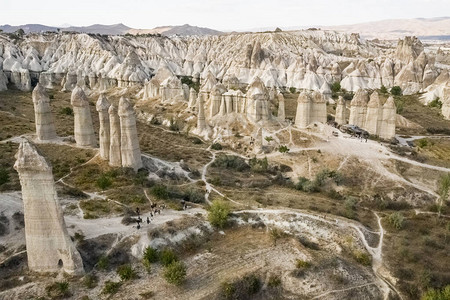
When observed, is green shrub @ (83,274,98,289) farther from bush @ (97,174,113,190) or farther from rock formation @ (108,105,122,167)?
rock formation @ (108,105,122,167)

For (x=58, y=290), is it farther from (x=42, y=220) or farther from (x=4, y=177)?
(x=4, y=177)

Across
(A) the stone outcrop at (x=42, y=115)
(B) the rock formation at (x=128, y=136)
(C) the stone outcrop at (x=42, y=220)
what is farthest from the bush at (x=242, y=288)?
(A) the stone outcrop at (x=42, y=115)

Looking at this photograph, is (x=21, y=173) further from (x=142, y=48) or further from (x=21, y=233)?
(x=142, y=48)

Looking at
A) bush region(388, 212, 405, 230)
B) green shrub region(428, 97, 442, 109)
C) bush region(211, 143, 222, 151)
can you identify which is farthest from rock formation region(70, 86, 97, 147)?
green shrub region(428, 97, 442, 109)

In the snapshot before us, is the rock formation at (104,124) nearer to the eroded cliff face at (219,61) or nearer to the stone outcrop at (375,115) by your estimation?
the stone outcrop at (375,115)

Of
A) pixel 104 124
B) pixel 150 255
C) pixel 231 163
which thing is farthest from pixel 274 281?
pixel 231 163
